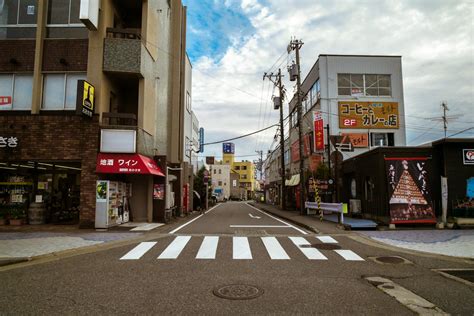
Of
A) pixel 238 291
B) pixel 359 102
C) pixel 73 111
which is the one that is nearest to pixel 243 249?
pixel 238 291

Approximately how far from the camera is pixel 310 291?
586 cm

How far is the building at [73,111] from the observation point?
15094 millimetres

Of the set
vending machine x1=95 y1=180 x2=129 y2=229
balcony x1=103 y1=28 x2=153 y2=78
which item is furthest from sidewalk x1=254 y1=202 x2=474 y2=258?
balcony x1=103 y1=28 x2=153 y2=78

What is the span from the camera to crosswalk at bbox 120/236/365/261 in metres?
8.91

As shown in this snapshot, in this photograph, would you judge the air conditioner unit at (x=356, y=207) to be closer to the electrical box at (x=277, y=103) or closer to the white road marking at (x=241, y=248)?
the white road marking at (x=241, y=248)

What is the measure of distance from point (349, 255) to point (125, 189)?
12.1 metres

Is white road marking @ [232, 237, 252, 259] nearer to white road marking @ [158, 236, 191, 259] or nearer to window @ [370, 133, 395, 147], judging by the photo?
white road marking @ [158, 236, 191, 259]

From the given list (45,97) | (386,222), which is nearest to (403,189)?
(386,222)

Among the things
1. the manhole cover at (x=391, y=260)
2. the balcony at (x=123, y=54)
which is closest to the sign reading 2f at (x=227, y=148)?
the balcony at (x=123, y=54)

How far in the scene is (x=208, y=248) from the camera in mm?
10055

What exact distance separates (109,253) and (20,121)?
373 inches

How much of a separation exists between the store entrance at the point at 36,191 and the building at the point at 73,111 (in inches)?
1.9

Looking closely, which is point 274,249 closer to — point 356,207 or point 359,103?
point 356,207

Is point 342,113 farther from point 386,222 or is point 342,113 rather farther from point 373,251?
point 373,251
